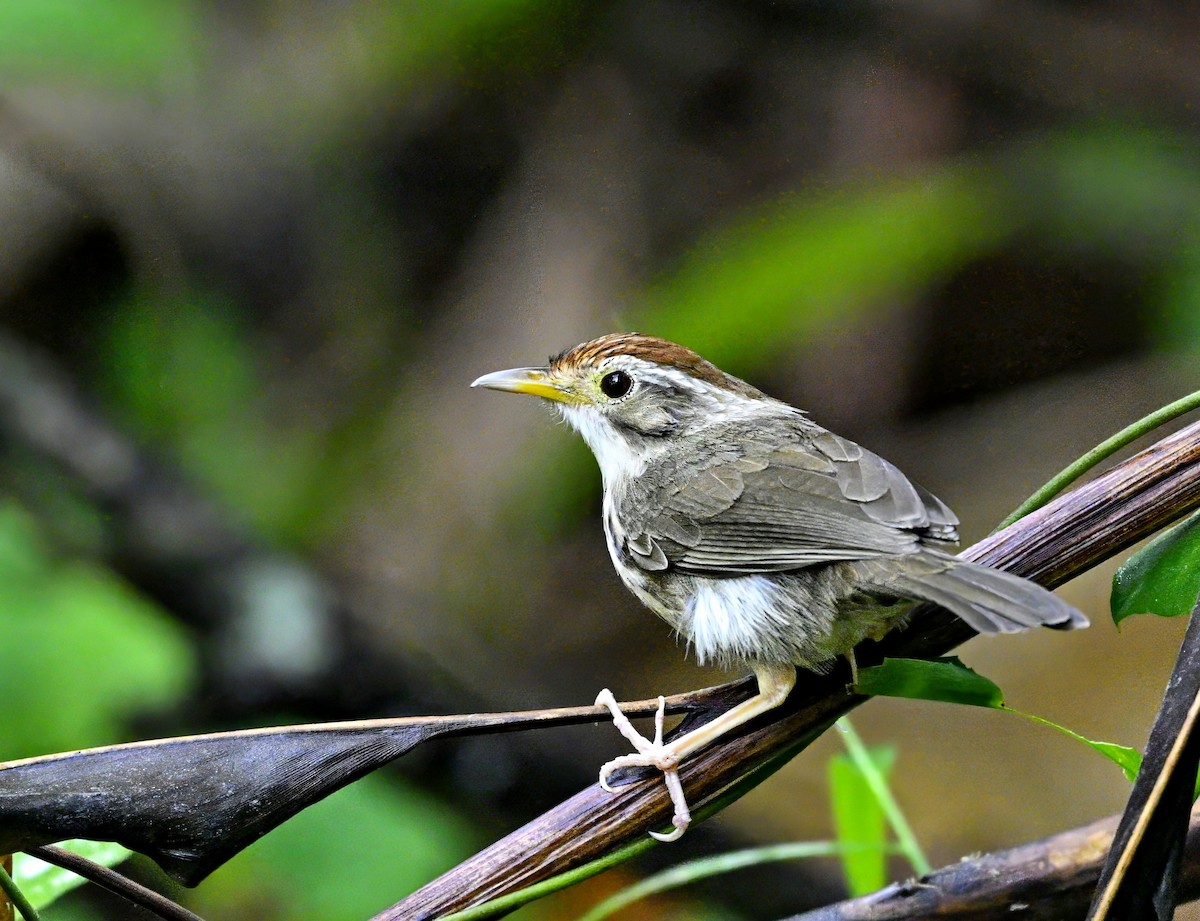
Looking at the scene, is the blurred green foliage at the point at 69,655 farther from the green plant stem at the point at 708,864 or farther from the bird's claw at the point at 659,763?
the bird's claw at the point at 659,763

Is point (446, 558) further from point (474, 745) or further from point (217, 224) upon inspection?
point (217, 224)

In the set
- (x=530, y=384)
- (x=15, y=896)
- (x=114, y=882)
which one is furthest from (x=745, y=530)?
(x=15, y=896)

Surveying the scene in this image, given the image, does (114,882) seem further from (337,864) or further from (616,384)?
(337,864)

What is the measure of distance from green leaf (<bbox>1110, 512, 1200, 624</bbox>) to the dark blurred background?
1.71 metres

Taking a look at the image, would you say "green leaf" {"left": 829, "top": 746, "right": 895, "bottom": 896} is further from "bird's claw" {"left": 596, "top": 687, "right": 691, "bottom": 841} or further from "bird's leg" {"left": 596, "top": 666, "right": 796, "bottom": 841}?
"bird's claw" {"left": 596, "top": 687, "right": 691, "bottom": 841}

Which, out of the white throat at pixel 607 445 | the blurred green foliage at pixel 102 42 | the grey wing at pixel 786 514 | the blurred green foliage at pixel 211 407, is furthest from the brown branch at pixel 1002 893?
the blurred green foliage at pixel 102 42

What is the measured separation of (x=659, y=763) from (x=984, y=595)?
0.56 metres

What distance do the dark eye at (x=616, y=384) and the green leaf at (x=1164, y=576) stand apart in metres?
1.20

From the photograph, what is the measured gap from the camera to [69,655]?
3.24 meters

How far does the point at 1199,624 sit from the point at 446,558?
3.29m

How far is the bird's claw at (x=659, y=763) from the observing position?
168 centimetres

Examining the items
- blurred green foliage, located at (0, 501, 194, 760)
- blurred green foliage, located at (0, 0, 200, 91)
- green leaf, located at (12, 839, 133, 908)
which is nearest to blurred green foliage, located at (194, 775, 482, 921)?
blurred green foliage, located at (0, 501, 194, 760)

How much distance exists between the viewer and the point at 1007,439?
407cm

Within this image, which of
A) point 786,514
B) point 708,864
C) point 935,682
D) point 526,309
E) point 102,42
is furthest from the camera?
point 526,309
